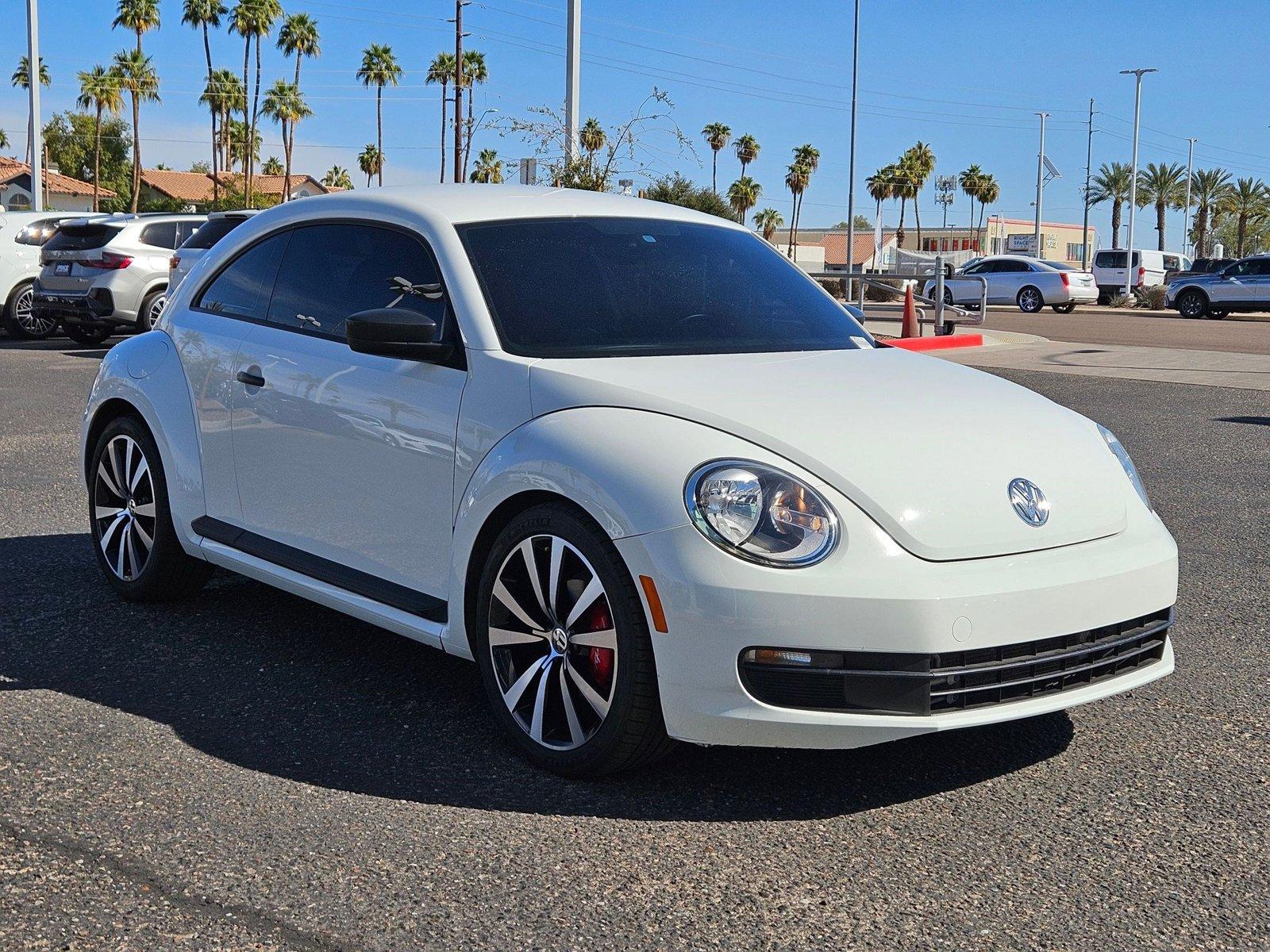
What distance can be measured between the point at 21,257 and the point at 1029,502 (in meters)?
18.4

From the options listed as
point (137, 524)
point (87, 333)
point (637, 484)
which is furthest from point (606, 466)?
point (87, 333)

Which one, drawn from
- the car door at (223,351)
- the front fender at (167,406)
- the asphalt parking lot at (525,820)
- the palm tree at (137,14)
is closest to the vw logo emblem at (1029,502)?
the asphalt parking lot at (525,820)

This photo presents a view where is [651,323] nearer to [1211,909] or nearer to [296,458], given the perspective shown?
[296,458]

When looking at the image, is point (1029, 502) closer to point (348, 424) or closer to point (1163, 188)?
point (348, 424)

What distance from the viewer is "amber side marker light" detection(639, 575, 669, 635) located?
11.1ft

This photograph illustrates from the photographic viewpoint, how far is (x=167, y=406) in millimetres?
5195

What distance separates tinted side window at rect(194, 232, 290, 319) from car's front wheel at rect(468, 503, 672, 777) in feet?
5.51

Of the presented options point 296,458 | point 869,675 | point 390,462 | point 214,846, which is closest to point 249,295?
point 296,458

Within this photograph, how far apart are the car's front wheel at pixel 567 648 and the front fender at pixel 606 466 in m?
0.08

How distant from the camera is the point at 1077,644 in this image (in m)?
3.58

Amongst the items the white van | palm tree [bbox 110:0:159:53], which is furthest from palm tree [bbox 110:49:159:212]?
the white van

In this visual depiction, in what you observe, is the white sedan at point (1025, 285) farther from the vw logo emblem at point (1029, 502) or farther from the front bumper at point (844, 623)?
the front bumper at point (844, 623)

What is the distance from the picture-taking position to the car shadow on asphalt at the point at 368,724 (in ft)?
12.0

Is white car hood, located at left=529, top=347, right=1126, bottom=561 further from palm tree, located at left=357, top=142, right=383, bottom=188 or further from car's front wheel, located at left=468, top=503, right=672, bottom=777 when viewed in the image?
palm tree, located at left=357, top=142, right=383, bottom=188
